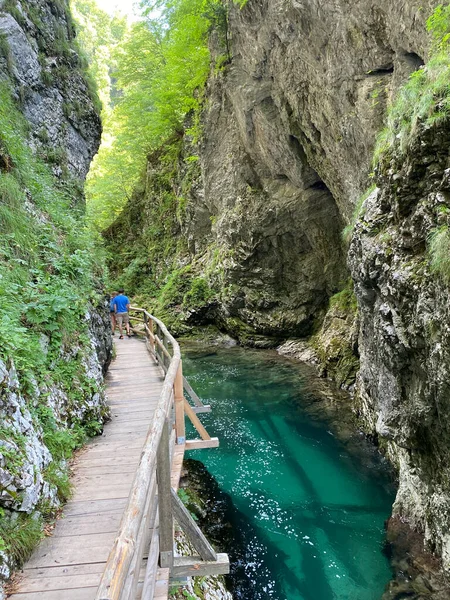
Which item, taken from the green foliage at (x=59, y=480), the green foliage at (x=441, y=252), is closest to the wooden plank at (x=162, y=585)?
the green foliage at (x=59, y=480)

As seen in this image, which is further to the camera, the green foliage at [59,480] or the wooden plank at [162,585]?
the green foliage at [59,480]

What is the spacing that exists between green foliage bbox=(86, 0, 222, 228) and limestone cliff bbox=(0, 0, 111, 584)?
22.4 ft

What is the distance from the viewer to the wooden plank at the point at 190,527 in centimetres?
347

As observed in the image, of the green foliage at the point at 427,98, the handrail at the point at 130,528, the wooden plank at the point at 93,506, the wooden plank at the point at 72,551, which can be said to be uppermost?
the green foliage at the point at 427,98

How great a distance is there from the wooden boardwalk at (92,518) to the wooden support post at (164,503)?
0.75 ft

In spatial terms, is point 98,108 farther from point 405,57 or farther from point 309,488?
point 309,488

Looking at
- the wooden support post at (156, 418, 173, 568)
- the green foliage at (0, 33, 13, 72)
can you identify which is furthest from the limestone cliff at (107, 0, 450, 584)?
the green foliage at (0, 33, 13, 72)

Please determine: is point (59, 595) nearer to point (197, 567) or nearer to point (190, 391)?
point (197, 567)

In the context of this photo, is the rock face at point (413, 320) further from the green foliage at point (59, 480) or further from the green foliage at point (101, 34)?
the green foliage at point (101, 34)

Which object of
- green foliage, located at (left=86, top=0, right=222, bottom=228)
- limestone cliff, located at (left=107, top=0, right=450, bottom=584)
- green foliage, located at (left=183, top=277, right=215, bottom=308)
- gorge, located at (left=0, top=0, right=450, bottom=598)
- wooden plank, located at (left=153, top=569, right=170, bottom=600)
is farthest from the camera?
green foliage, located at (left=183, top=277, right=215, bottom=308)

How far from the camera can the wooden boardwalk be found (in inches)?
118

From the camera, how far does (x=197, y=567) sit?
3.55m

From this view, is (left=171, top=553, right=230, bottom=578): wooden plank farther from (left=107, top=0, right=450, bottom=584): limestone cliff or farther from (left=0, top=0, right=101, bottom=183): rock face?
(left=0, top=0, right=101, bottom=183): rock face

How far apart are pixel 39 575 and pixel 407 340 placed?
5093 mm
